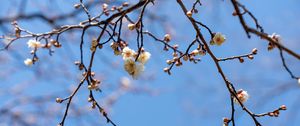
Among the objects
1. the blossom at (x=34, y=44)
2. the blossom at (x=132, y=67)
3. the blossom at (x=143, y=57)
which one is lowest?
the blossom at (x=132, y=67)

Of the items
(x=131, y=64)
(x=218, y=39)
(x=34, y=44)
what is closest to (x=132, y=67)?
(x=131, y=64)

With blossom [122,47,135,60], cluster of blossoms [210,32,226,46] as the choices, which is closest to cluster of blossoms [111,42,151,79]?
blossom [122,47,135,60]

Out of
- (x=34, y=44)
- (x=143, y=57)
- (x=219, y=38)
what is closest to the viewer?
(x=219, y=38)

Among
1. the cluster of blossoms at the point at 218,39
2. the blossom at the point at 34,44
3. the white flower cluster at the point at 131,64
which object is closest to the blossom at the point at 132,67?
the white flower cluster at the point at 131,64

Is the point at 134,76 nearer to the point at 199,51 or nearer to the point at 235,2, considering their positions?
the point at 199,51

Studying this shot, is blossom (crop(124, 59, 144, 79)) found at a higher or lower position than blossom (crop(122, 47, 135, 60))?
lower

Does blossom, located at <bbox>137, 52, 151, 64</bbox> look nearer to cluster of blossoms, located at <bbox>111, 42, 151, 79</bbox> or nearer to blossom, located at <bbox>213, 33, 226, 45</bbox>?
cluster of blossoms, located at <bbox>111, 42, 151, 79</bbox>

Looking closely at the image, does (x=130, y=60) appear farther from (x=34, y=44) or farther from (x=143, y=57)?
(x=34, y=44)

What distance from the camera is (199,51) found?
1.62 meters

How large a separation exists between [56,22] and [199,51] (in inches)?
95.2

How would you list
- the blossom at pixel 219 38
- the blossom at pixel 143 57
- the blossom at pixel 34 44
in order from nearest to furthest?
the blossom at pixel 219 38 → the blossom at pixel 143 57 → the blossom at pixel 34 44

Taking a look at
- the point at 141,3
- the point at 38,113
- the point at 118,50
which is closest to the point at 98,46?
the point at 118,50

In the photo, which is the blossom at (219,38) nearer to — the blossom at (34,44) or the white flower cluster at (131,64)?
the white flower cluster at (131,64)

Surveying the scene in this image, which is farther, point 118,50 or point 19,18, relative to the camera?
point 19,18
